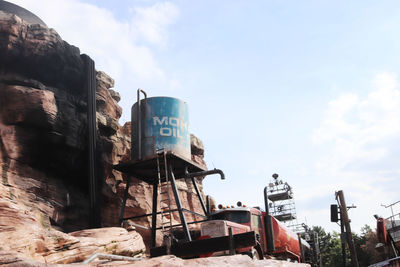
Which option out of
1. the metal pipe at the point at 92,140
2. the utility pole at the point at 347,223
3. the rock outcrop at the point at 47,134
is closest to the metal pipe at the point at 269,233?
the utility pole at the point at 347,223

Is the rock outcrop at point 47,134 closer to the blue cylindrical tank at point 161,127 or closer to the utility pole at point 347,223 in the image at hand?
the blue cylindrical tank at point 161,127

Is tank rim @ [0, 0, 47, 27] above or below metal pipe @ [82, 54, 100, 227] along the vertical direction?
above

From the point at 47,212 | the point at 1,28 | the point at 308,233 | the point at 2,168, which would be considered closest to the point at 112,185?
the point at 47,212

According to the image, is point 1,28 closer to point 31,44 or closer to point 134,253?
point 31,44

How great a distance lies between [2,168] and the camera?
15.8 meters

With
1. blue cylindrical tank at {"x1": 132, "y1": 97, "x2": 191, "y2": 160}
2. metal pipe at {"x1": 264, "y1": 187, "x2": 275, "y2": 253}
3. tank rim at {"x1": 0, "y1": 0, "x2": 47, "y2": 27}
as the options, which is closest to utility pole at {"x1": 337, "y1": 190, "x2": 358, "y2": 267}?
metal pipe at {"x1": 264, "y1": 187, "x2": 275, "y2": 253}

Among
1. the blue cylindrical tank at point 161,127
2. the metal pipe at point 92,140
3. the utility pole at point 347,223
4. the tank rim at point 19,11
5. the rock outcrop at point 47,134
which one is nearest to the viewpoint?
the rock outcrop at point 47,134

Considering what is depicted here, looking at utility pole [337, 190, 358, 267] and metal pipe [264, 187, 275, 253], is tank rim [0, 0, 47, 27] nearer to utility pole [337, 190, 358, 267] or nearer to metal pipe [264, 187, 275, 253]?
metal pipe [264, 187, 275, 253]

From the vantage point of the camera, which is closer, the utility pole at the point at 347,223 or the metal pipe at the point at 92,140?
the utility pole at the point at 347,223

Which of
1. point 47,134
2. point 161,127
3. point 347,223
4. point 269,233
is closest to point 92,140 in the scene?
point 47,134

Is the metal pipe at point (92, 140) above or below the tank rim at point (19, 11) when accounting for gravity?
below

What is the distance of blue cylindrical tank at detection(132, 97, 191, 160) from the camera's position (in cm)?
1955

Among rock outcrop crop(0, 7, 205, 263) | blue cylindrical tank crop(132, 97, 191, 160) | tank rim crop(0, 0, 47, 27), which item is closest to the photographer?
rock outcrop crop(0, 7, 205, 263)

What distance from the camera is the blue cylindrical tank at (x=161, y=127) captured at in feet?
64.1
